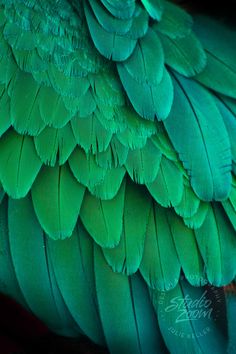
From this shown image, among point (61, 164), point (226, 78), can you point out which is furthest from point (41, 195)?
point (226, 78)

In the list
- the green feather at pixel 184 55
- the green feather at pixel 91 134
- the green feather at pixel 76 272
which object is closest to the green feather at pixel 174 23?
the green feather at pixel 184 55

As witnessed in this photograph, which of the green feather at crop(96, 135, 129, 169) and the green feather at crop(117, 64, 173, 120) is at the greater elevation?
the green feather at crop(117, 64, 173, 120)

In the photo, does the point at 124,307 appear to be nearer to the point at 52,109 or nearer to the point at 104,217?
the point at 104,217

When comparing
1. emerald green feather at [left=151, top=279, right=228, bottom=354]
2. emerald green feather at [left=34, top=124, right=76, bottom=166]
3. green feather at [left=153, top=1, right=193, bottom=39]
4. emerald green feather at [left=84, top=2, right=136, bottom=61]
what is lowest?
emerald green feather at [left=151, top=279, right=228, bottom=354]

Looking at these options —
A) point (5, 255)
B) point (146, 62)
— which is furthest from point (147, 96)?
point (5, 255)

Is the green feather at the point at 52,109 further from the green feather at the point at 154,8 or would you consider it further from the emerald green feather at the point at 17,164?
the green feather at the point at 154,8

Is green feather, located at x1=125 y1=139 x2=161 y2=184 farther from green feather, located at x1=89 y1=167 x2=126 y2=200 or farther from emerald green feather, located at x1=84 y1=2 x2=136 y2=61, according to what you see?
emerald green feather, located at x1=84 y1=2 x2=136 y2=61

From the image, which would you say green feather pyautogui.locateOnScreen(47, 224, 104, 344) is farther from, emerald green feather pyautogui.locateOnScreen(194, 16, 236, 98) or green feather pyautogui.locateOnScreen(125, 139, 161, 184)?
emerald green feather pyautogui.locateOnScreen(194, 16, 236, 98)

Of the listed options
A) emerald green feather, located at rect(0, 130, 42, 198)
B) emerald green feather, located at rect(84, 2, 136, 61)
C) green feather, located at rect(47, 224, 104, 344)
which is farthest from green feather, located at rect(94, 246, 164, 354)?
emerald green feather, located at rect(84, 2, 136, 61)
